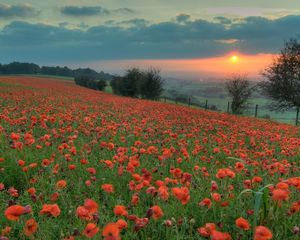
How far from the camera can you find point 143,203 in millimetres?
4164

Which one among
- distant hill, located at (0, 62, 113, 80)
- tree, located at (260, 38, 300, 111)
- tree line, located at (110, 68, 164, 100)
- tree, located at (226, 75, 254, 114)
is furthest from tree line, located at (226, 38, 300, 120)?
distant hill, located at (0, 62, 113, 80)

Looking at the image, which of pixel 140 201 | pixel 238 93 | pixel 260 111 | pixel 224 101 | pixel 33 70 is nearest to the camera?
pixel 140 201

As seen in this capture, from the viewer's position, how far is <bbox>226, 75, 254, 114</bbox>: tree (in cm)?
4881

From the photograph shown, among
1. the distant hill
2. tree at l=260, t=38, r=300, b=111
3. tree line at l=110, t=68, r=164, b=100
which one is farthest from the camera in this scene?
the distant hill

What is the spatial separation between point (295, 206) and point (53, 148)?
167 inches

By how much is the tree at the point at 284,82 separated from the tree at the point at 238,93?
12.9 m

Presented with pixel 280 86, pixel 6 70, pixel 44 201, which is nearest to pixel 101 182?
pixel 44 201

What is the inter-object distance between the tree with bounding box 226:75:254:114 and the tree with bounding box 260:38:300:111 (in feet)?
42.4

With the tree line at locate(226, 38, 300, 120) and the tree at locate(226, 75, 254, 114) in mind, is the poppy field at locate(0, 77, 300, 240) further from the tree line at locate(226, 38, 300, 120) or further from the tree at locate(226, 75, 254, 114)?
the tree at locate(226, 75, 254, 114)

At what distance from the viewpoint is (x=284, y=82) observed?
1336 inches

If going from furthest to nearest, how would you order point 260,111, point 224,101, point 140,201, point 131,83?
1. point 224,101
2. point 131,83
3. point 260,111
4. point 140,201

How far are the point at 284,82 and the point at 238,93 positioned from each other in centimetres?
1551

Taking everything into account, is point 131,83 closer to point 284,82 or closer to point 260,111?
point 260,111

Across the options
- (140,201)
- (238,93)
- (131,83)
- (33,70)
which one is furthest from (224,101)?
(140,201)
